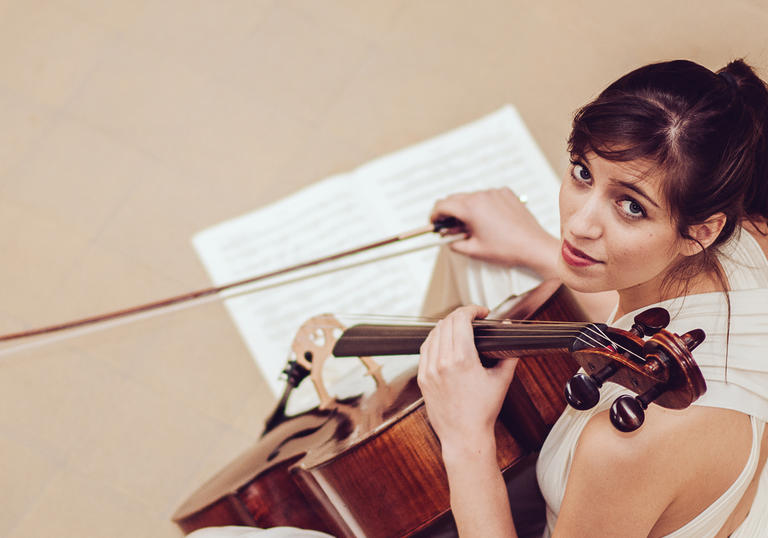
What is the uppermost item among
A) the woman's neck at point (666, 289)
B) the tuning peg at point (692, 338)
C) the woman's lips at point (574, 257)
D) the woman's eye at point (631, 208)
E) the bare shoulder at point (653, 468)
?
the woman's eye at point (631, 208)

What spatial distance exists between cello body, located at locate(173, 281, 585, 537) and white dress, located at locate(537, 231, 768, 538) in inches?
2.2

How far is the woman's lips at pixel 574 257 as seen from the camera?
987mm

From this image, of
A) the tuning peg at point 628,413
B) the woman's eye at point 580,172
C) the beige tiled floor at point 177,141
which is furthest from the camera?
the beige tiled floor at point 177,141

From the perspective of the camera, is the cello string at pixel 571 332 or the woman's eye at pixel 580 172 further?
the woman's eye at pixel 580 172

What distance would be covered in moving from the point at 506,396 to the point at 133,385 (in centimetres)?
114

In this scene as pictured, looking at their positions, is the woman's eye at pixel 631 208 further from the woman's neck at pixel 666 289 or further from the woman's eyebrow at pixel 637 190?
the woman's neck at pixel 666 289

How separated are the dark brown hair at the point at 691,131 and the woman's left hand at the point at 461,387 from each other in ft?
0.99

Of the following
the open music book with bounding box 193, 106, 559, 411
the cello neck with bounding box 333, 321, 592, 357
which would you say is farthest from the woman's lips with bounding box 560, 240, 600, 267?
the open music book with bounding box 193, 106, 559, 411

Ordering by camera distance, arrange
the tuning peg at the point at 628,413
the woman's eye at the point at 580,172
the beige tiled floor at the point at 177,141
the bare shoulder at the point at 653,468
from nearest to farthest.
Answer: the tuning peg at the point at 628,413 < the bare shoulder at the point at 653,468 < the woman's eye at the point at 580,172 < the beige tiled floor at the point at 177,141

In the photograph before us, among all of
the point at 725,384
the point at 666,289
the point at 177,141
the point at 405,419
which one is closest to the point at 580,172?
the point at 666,289

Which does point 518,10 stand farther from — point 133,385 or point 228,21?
point 133,385

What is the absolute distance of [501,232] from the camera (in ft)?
4.70

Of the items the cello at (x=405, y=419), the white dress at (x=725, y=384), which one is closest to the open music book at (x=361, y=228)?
the cello at (x=405, y=419)

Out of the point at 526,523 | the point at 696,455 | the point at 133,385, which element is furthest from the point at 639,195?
the point at 133,385
